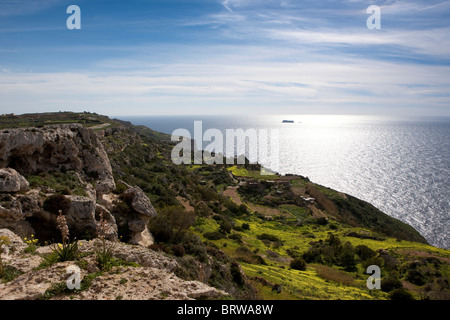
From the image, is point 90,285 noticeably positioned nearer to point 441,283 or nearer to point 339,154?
point 441,283

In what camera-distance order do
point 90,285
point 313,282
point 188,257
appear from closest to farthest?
point 90,285, point 188,257, point 313,282

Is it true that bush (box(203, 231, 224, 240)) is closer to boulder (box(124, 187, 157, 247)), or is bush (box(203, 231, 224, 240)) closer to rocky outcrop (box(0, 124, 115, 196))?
boulder (box(124, 187, 157, 247))

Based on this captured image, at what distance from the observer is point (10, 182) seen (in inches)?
487

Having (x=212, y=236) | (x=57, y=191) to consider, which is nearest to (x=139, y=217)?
(x=57, y=191)

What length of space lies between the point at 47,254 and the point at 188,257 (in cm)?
677

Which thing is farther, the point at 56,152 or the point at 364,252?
the point at 364,252

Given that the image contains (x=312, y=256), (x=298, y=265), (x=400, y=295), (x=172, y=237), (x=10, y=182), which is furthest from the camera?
(x=312, y=256)

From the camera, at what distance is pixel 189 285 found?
863 centimetres

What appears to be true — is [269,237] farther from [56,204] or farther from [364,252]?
[56,204]

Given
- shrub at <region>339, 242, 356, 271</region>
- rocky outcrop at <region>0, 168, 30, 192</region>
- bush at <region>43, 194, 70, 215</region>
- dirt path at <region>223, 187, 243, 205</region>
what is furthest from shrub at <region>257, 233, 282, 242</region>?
rocky outcrop at <region>0, 168, 30, 192</region>

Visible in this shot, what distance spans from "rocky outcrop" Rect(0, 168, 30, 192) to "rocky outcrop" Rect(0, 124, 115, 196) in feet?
6.78

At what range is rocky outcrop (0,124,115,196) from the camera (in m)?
14.7

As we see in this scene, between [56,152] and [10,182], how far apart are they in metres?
5.04
